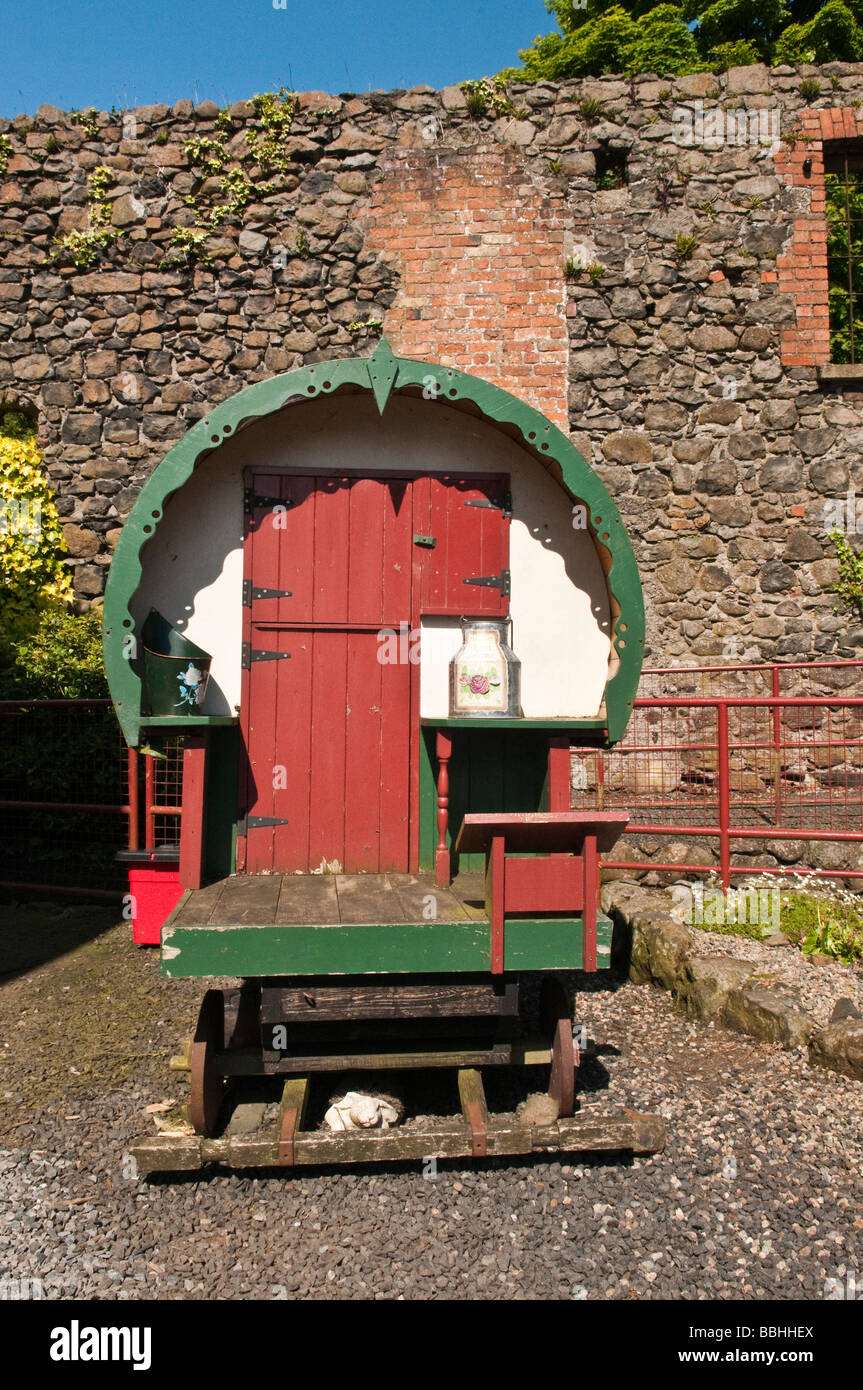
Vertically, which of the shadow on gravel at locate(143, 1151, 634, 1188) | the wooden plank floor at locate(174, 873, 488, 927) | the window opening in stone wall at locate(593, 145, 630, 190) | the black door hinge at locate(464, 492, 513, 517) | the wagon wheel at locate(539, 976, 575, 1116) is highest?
the window opening in stone wall at locate(593, 145, 630, 190)

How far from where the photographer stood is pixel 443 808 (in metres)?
3.84

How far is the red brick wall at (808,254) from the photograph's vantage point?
28.2 feet

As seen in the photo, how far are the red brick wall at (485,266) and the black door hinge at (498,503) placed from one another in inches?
196

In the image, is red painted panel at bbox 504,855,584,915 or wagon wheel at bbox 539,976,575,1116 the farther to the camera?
wagon wheel at bbox 539,976,575,1116

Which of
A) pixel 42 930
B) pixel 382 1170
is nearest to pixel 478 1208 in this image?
pixel 382 1170

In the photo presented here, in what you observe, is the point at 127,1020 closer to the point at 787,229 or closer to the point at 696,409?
the point at 696,409

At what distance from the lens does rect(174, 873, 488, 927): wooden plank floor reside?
3.24 m

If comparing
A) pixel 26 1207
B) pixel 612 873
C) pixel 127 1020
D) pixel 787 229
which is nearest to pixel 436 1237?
pixel 26 1207

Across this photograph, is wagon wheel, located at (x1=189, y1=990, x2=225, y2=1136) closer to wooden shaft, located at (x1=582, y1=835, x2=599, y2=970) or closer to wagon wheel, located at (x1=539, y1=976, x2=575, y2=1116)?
wagon wheel, located at (x1=539, y1=976, x2=575, y2=1116)

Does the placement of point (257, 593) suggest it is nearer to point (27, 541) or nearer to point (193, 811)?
point (193, 811)

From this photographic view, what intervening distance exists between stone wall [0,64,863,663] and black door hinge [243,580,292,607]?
5.49 meters

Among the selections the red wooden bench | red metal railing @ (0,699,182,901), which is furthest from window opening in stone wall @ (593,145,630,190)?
the red wooden bench

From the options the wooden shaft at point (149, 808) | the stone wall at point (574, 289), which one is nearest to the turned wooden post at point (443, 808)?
the wooden shaft at point (149, 808)

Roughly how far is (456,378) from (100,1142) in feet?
11.4
